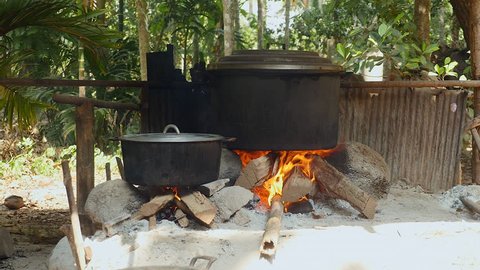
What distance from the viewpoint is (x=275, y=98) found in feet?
15.3

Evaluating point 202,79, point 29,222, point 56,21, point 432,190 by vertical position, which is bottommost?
point 29,222

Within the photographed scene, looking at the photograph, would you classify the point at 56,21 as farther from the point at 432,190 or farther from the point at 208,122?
the point at 432,190

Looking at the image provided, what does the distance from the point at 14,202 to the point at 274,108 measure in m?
3.86

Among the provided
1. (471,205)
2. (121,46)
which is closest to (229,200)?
(121,46)

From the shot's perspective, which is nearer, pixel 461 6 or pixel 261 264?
pixel 261 264

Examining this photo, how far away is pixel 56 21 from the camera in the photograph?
435cm

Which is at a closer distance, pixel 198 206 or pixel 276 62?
pixel 198 206

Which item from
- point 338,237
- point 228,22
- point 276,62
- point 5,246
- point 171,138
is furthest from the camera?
point 228,22

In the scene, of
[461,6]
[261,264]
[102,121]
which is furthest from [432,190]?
[102,121]

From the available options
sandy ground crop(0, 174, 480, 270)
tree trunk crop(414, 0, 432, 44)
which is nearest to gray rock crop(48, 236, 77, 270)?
sandy ground crop(0, 174, 480, 270)

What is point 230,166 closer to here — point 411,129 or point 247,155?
Answer: point 247,155

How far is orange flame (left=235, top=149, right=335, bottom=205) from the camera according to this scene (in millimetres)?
4746

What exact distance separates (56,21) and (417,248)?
2993mm

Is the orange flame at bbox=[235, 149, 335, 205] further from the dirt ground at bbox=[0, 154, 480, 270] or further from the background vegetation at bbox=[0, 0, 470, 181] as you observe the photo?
the background vegetation at bbox=[0, 0, 470, 181]
